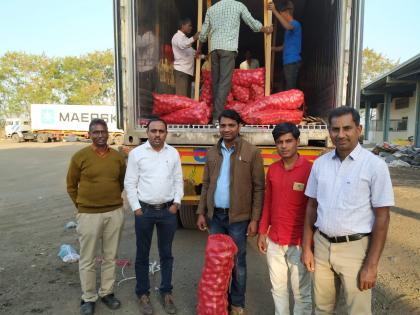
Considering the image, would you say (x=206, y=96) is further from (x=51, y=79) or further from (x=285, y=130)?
(x=51, y=79)

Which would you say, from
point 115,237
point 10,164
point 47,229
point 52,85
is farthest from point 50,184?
point 52,85

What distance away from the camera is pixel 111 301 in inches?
112

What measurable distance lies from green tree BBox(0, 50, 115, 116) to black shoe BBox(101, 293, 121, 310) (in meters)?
40.5

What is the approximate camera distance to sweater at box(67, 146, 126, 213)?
107 inches

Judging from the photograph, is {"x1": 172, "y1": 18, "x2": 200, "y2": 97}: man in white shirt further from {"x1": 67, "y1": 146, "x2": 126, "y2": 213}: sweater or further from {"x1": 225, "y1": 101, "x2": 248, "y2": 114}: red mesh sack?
{"x1": 67, "y1": 146, "x2": 126, "y2": 213}: sweater

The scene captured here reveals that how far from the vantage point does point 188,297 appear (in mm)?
3014

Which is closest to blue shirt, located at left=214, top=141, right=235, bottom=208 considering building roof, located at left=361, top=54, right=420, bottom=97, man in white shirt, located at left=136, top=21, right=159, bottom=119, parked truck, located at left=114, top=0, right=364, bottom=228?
parked truck, located at left=114, top=0, right=364, bottom=228

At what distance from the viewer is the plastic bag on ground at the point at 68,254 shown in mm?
3775

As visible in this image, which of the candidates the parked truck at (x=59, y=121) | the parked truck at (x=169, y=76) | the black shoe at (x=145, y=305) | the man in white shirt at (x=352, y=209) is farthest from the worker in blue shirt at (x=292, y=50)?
the parked truck at (x=59, y=121)

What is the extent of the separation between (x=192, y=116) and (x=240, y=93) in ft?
2.88

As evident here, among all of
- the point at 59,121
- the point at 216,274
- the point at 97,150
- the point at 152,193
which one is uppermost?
the point at 59,121

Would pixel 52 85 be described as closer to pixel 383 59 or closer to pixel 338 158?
pixel 383 59

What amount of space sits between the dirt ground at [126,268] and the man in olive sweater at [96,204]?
25 centimetres

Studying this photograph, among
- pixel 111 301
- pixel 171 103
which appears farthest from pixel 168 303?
pixel 171 103
